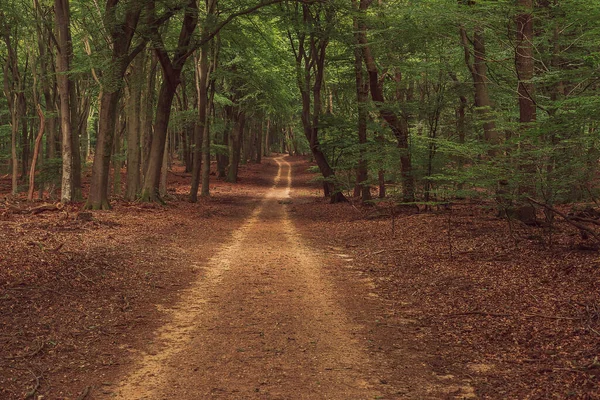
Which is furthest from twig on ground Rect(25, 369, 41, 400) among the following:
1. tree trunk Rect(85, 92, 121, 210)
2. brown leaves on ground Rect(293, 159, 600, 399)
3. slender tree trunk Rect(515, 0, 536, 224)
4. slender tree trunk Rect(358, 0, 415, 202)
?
tree trunk Rect(85, 92, 121, 210)

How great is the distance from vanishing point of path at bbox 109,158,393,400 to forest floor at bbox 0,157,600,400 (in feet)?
0.09

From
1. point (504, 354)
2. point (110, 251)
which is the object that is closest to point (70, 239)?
point (110, 251)

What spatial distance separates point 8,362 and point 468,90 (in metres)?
16.8

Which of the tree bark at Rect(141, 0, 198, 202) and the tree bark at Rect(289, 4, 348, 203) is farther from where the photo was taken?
the tree bark at Rect(289, 4, 348, 203)

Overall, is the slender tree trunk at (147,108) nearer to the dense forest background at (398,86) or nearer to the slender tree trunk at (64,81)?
the dense forest background at (398,86)

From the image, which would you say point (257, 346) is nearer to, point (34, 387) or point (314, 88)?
point (34, 387)

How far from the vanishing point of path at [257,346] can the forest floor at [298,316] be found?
3cm

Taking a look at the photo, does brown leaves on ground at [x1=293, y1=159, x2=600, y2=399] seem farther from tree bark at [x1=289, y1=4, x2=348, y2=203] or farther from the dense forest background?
tree bark at [x1=289, y1=4, x2=348, y2=203]

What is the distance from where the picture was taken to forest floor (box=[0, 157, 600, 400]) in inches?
195

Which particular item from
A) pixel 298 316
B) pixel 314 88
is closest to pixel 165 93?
pixel 314 88

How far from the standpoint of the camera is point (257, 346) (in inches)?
236

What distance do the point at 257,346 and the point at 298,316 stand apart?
1417mm

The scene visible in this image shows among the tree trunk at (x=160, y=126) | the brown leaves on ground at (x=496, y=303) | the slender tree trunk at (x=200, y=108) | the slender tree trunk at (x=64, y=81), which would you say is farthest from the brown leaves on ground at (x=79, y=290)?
the slender tree trunk at (x=200, y=108)

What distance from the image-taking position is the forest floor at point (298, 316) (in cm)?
496
